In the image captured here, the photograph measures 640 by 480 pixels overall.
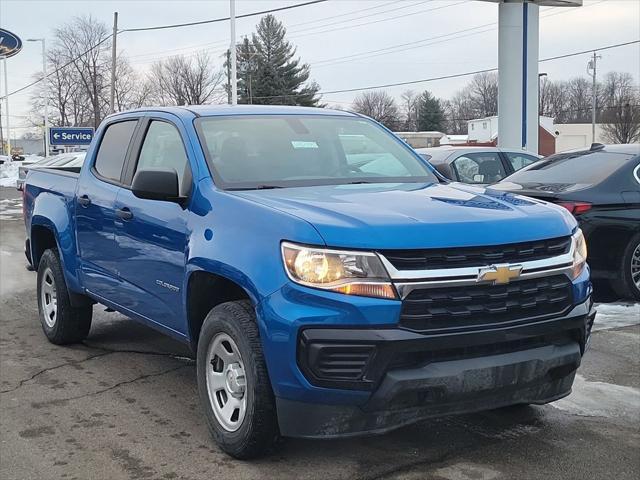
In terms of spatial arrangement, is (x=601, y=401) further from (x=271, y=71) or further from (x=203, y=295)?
(x=271, y=71)

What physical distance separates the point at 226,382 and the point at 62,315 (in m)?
2.88

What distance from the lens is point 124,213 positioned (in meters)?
4.91

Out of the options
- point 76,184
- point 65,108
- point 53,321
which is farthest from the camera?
point 65,108

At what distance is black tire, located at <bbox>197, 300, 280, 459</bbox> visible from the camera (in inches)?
141

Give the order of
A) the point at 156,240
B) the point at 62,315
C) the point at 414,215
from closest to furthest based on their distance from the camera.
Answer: the point at 414,215 → the point at 156,240 → the point at 62,315

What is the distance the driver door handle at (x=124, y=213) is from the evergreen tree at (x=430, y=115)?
302 feet

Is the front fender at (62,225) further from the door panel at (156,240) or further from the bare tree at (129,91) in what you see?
the bare tree at (129,91)

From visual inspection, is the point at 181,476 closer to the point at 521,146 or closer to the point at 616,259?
the point at 616,259

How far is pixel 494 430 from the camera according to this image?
435cm

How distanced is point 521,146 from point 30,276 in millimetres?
12531

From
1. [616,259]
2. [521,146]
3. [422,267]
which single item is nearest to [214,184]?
[422,267]

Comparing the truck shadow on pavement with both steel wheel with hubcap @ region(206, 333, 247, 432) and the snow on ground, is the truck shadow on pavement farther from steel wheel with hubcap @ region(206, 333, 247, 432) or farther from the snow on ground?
the snow on ground

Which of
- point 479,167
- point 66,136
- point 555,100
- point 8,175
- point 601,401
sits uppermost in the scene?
point 555,100

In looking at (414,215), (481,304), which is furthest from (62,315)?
(481,304)
